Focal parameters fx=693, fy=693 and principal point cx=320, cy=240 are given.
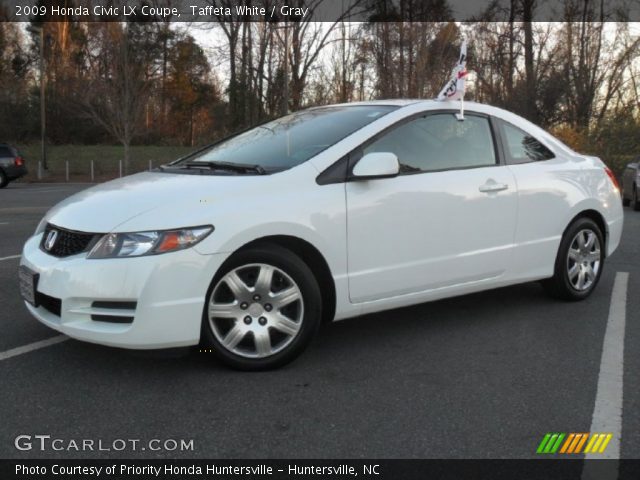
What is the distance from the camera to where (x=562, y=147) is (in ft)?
17.6

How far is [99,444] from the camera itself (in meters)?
2.86

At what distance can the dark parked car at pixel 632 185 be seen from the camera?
1447cm

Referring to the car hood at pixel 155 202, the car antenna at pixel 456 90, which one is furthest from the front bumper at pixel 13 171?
the car antenna at pixel 456 90

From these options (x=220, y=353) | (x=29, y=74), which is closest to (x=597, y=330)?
(x=220, y=353)

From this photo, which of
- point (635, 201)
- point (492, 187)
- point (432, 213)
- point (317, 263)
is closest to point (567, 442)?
point (317, 263)

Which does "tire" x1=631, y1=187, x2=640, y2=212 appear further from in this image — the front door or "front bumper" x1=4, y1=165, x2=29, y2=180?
"front bumper" x1=4, y1=165, x2=29, y2=180

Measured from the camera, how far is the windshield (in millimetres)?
4191

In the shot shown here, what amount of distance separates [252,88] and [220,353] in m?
34.5

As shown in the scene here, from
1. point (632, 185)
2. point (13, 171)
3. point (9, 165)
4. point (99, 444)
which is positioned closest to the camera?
point (99, 444)

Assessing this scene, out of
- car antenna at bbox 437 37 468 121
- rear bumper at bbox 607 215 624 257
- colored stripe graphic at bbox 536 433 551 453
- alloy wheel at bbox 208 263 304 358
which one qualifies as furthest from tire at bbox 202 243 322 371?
rear bumper at bbox 607 215 624 257

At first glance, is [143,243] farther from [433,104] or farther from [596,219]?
[596,219]

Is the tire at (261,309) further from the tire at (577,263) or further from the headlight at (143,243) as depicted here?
the tire at (577,263)

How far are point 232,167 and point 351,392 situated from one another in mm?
1563

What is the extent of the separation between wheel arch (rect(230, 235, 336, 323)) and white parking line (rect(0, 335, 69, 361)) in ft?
5.10
